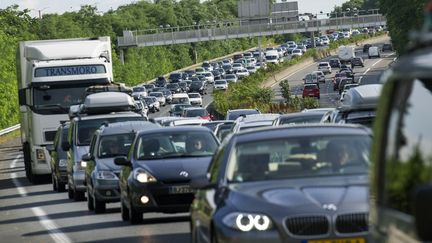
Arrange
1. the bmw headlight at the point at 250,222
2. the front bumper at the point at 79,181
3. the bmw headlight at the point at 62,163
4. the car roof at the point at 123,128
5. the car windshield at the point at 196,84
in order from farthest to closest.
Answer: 1. the car windshield at the point at 196,84
2. the bmw headlight at the point at 62,163
3. the front bumper at the point at 79,181
4. the car roof at the point at 123,128
5. the bmw headlight at the point at 250,222

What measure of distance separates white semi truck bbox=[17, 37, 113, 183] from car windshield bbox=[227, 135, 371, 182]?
88.0 ft

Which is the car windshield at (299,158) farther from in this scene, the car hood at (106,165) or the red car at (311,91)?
the red car at (311,91)

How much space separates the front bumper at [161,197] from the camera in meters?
20.2

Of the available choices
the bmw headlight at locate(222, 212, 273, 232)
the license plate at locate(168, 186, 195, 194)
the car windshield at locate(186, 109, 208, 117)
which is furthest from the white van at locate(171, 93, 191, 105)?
the bmw headlight at locate(222, 212, 273, 232)

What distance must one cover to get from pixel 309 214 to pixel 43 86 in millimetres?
28452

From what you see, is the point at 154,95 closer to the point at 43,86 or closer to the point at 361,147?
the point at 43,86

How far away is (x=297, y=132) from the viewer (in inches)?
485

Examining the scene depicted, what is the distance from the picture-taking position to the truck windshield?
39.2 meters

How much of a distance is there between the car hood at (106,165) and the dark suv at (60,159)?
9478mm

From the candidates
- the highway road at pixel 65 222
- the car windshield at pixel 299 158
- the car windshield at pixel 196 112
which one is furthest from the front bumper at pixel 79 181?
the car windshield at pixel 196 112

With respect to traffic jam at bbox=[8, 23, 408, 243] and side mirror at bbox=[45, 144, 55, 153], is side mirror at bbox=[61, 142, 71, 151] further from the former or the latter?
side mirror at bbox=[45, 144, 55, 153]

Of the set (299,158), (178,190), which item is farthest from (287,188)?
(178,190)

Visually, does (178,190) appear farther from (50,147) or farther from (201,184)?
(50,147)

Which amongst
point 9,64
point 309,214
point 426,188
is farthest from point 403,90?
point 9,64
